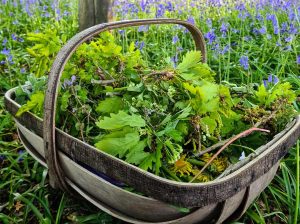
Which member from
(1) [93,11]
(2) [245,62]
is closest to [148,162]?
(2) [245,62]

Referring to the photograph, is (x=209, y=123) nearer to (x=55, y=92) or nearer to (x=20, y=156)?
(x=55, y=92)

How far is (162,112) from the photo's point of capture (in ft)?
4.25

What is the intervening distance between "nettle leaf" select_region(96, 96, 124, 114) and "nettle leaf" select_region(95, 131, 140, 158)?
0.17 m

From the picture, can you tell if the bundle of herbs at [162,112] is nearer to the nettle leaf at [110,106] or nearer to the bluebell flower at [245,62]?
the nettle leaf at [110,106]

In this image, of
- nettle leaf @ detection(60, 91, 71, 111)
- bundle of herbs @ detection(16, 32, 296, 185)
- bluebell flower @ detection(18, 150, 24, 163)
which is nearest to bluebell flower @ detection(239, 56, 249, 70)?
bundle of herbs @ detection(16, 32, 296, 185)

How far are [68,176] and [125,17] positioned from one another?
240 cm

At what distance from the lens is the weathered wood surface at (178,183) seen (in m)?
1.05

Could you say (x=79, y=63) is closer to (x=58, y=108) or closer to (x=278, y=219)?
(x=58, y=108)

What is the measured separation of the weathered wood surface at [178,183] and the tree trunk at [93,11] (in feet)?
4.90

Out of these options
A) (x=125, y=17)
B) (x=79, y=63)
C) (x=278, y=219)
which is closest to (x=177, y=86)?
(x=79, y=63)

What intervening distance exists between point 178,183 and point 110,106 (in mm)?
441

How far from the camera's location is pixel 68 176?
140cm

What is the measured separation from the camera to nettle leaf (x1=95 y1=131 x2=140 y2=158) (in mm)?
1181

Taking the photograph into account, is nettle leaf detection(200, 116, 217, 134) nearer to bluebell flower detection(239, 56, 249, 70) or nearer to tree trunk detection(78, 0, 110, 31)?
bluebell flower detection(239, 56, 249, 70)
